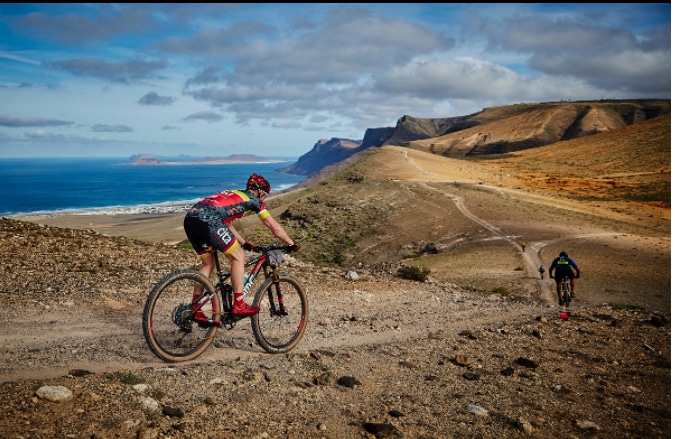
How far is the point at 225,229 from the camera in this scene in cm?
666

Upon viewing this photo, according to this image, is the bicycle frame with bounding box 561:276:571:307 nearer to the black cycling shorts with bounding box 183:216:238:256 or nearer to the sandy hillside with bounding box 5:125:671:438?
the sandy hillside with bounding box 5:125:671:438

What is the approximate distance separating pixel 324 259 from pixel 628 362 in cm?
3043

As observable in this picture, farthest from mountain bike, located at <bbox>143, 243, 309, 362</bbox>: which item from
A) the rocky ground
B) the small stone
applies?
the small stone

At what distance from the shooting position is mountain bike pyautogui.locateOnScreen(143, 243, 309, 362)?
628 cm

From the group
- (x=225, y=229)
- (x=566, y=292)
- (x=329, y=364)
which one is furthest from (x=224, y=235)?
(x=566, y=292)

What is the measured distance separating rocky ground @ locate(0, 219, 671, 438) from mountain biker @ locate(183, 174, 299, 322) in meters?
1.10

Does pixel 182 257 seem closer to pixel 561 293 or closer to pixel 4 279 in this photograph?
pixel 4 279

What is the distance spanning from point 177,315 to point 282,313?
71.2 inches

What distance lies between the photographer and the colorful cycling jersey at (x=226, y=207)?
257 inches

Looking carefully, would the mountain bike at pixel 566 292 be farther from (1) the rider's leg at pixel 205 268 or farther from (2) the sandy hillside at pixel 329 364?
(1) the rider's leg at pixel 205 268

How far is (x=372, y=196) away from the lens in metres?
51.9

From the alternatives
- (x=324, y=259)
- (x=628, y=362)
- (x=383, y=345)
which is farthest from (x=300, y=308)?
(x=324, y=259)

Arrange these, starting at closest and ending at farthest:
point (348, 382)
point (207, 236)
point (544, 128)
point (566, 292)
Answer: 1. point (348, 382)
2. point (207, 236)
3. point (566, 292)
4. point (544, 128)

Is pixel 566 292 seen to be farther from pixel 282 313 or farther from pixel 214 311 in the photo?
pixel 214 311
